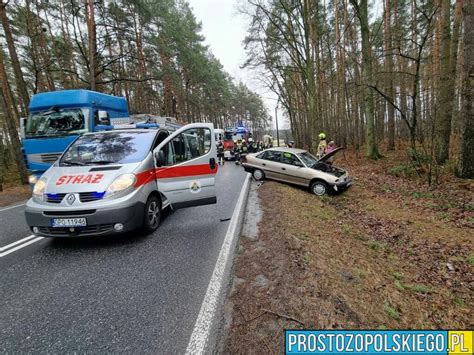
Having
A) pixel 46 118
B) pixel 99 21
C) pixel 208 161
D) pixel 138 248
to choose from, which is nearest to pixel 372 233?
pixel 208 161

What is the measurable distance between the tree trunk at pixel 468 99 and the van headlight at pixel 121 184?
9009mm

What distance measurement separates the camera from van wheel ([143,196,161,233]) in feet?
14.1

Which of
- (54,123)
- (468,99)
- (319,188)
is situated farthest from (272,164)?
(54,123)

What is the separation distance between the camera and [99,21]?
13133mm

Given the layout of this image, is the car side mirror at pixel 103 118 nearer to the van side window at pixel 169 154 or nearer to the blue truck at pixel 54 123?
the blue truck at pixel 54 123

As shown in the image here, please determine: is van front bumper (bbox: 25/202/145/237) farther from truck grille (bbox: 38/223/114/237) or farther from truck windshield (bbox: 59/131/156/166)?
truck windshield (bbox: 59/131/156/166)

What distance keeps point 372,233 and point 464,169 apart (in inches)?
178

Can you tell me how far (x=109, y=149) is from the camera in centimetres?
467

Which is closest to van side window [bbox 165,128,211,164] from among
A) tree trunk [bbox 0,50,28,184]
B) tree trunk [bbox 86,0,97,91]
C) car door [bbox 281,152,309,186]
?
car door [bbox 281,152,309,186]

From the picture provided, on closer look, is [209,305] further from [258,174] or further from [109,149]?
[258,174]

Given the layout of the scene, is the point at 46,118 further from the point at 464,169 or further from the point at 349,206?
the point at 464,169

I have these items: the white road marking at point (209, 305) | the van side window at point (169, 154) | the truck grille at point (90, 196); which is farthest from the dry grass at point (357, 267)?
the truck grille at point (90, 196)

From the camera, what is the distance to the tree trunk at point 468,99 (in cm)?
656

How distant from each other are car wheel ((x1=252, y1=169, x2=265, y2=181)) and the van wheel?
20.1 feet
